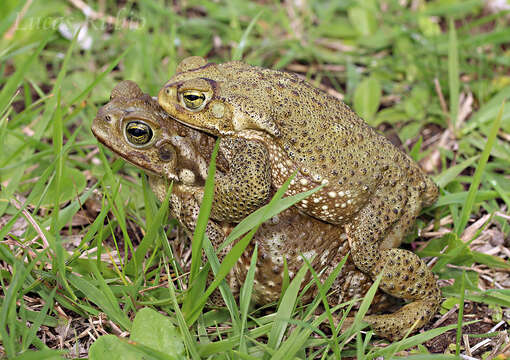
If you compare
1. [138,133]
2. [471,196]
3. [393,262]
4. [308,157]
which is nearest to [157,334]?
[138,133]

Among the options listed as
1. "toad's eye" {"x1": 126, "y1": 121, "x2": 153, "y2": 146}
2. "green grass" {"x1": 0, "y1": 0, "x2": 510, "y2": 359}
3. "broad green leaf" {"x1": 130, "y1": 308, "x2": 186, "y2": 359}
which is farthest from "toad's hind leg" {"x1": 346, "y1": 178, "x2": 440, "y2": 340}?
"toad's eye" {"x1": 126, "y1": 121, "x2": 153, "y2": 146}

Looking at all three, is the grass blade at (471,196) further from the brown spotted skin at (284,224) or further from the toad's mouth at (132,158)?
the toad's mouth at (132,158)

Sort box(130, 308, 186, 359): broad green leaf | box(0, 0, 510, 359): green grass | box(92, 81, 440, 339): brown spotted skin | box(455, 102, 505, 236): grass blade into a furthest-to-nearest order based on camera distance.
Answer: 1. box(455, 102, 505, 236): grass blade
2. box(92, 81, 440, 339): brown spotted skin
3. box(0, 0, 510, 359): green grass
4. box(130, 308, 186, 359): broad green leaf

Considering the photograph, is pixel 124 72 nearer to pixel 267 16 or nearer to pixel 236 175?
pixel 267 16

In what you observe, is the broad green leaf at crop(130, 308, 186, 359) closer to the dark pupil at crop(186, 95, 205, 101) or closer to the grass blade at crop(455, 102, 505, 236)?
the dark pupil at crop(186, 95, 205, 101)

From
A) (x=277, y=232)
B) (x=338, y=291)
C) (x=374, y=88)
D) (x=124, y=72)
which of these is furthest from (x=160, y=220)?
(x=374, y=88)

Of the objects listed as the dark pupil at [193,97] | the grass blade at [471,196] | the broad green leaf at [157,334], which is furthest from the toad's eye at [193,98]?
the grass blade at [471,196]
